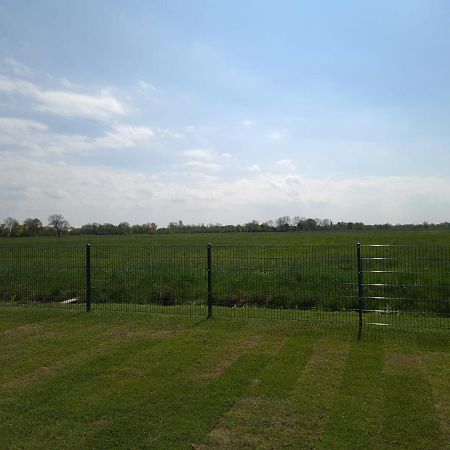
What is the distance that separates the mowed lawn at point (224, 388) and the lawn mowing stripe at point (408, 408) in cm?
1

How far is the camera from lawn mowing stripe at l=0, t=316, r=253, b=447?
16.8 feet

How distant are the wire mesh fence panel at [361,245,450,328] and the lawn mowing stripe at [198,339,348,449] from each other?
3.53m

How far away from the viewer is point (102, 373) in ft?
22.1

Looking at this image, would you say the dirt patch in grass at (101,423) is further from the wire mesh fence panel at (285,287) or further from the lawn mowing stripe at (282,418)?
the wire mesh fence panel at (285,287)

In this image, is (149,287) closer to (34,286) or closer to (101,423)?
(34,286)

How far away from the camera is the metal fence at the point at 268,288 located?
34.9 ft

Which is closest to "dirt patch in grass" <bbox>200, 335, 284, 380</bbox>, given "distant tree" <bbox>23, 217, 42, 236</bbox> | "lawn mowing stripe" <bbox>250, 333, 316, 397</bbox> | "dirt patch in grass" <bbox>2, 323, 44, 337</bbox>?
"lawn mowing stripe" <bbox>250, 333, 316, 397</bbox>

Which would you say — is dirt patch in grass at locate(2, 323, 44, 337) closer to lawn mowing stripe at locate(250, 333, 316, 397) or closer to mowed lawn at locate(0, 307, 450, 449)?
mowed lawn at locate(0, 307, 450, 449)

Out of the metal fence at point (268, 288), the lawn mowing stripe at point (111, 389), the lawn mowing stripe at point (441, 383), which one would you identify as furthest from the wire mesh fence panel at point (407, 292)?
the lawn mowing stripe at point (111, 389)

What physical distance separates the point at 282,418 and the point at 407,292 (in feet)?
29.8

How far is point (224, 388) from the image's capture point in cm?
603

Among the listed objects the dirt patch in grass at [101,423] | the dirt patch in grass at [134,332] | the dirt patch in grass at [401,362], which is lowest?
the dirt patch in grass at [101,423]

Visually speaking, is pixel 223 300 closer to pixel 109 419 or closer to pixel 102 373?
pixel 102 373

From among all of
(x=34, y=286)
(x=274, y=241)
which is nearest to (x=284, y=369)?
(x=34, y=286)
